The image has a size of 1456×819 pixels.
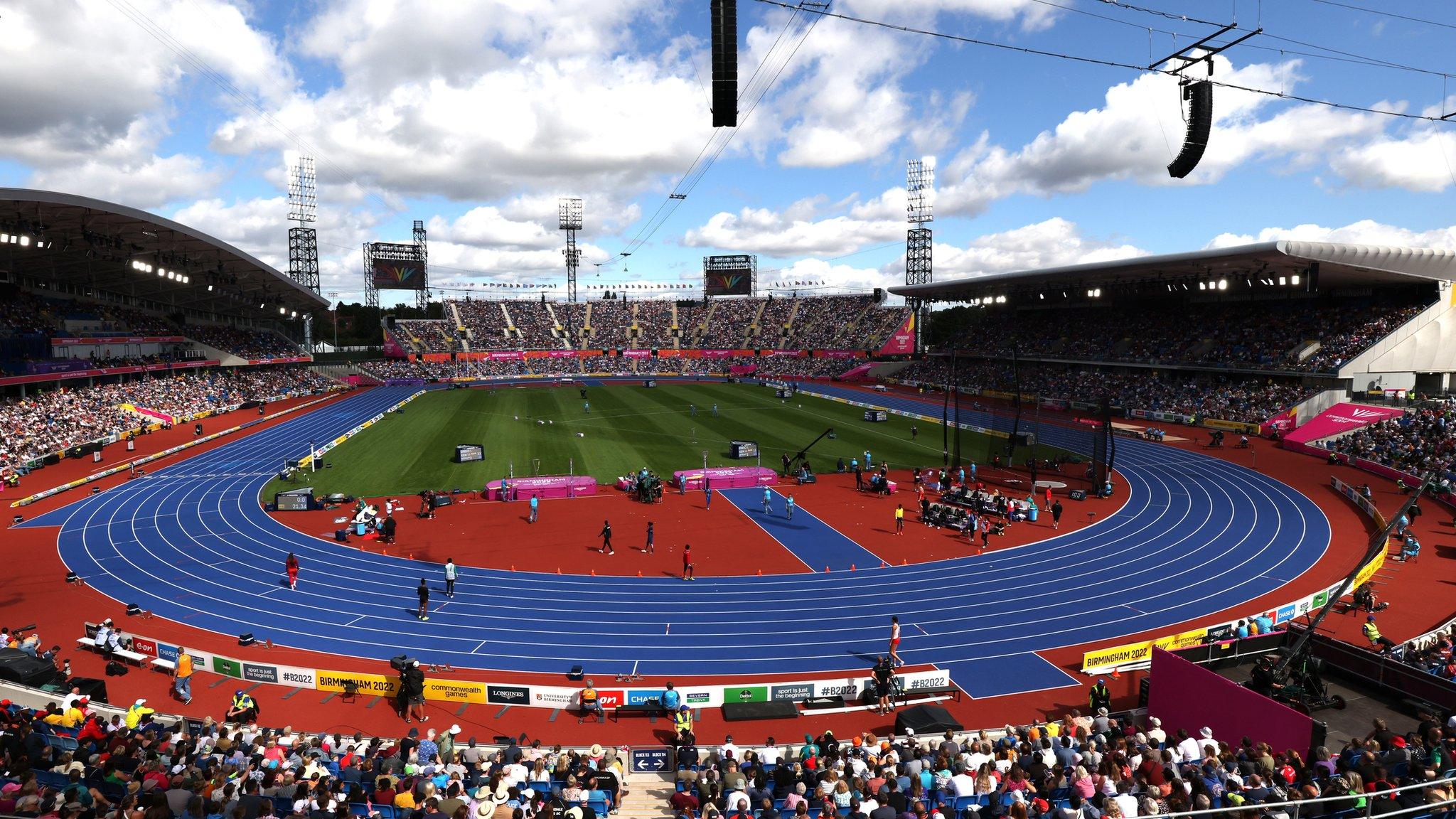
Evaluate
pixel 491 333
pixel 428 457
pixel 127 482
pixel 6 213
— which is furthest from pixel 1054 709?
pixel 491 333

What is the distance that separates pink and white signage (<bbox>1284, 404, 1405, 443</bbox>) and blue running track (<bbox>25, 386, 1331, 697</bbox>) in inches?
717

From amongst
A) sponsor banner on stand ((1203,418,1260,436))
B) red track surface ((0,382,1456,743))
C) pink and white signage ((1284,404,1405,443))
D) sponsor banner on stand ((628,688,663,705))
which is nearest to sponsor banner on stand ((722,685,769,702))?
red track surface ((0,382,1456,743))

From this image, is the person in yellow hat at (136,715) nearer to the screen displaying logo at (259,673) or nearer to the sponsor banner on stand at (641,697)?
the screen displaying logo at (259,673)

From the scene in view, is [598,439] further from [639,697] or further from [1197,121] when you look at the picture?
[1197,121]

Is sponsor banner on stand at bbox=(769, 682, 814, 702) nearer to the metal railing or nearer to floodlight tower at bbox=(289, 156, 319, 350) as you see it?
the metal railing

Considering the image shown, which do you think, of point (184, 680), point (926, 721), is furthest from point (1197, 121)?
point (184, 680)

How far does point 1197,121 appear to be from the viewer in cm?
1283

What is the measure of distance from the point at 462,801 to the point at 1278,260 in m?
54.8

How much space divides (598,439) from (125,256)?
Answer: 1339 inches

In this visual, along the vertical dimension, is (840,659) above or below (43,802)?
below

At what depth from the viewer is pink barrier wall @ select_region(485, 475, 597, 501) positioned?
105 ft

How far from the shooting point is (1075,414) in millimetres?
59188

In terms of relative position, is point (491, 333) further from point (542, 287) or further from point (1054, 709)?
point (1054, 709)

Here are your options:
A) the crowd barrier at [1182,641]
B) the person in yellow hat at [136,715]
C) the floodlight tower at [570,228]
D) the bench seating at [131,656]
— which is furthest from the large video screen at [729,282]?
the person in yellow hat at [136,715]
